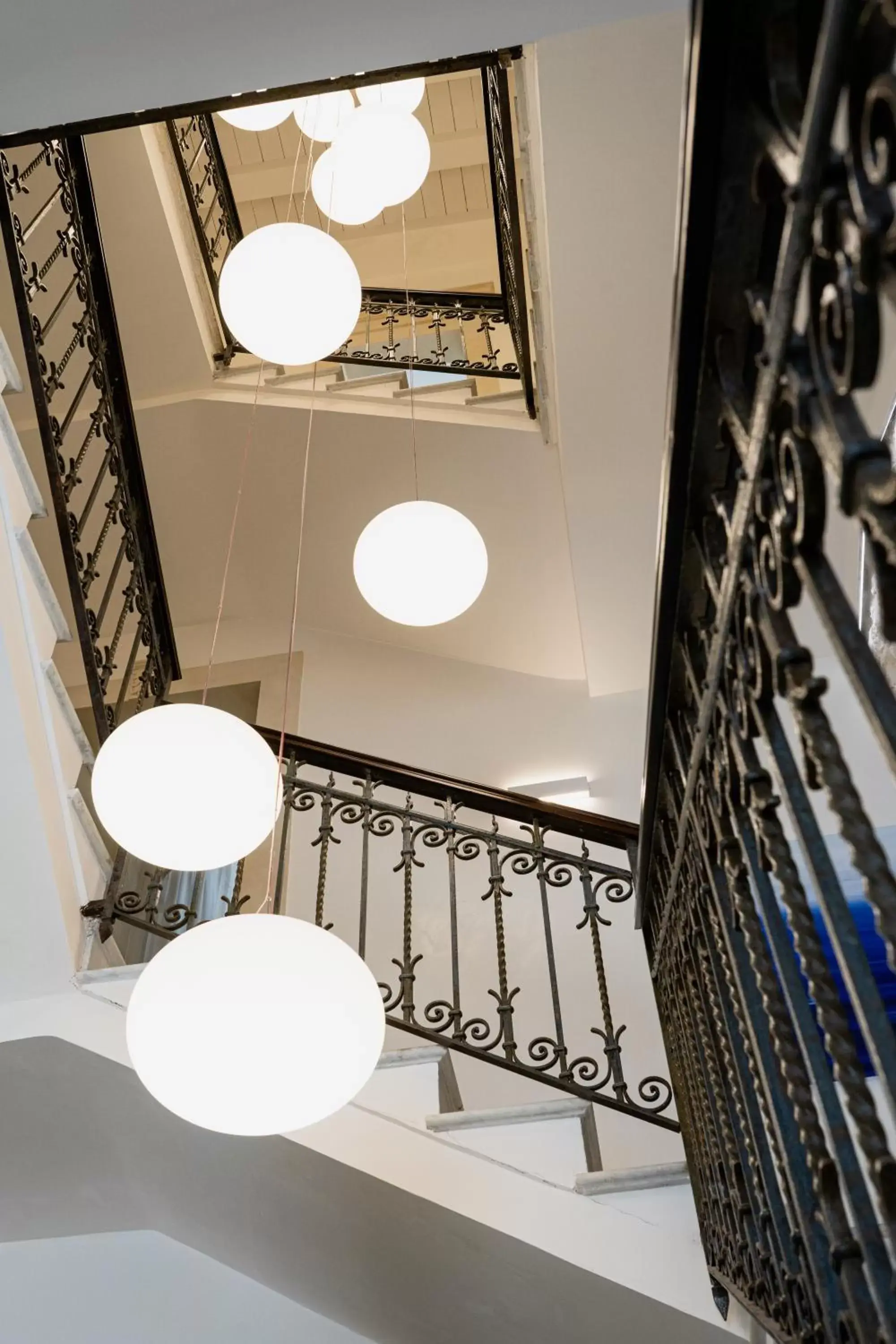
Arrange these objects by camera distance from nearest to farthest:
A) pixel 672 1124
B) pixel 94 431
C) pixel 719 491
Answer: pixel 719 491, pixel 672 1124, pixel 94 431

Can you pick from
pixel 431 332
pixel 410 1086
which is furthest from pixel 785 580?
pixel 431 332

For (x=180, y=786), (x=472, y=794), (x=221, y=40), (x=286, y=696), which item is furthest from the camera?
(x=472, y=794)

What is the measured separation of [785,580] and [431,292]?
5890 millimetres

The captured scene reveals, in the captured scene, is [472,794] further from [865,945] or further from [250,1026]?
[250,1026]

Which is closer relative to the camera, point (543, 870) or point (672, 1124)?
point (672, 1124)

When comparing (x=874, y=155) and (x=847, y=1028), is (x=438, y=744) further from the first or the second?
(x=874, y=155)

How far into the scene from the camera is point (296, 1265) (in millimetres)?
3418

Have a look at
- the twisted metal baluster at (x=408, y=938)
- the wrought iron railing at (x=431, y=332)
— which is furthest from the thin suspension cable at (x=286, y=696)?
the wrought iron railing at (x=431, y=332)

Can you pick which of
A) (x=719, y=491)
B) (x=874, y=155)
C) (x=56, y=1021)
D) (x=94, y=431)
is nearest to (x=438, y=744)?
(x=94, y=431)

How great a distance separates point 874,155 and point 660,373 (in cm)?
412

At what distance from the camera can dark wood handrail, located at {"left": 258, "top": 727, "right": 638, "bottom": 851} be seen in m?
3.28

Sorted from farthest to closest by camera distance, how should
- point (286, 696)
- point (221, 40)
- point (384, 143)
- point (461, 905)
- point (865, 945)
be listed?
point (461, 905) → point (384, 143) → point (865, 945) → point (286, 696) → point (221, 40)

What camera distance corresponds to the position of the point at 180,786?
2.33m

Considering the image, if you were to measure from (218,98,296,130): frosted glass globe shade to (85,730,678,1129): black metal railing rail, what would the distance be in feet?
7.48
